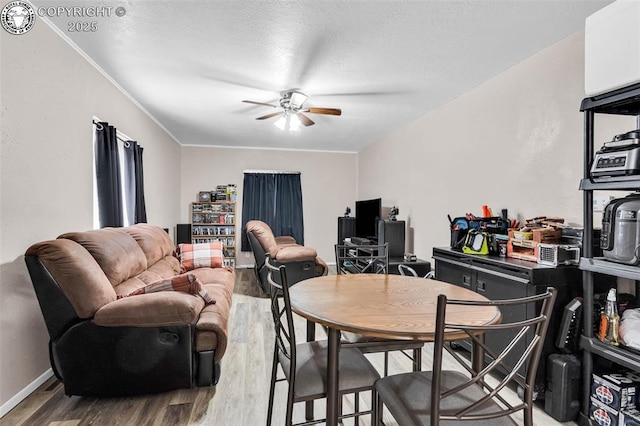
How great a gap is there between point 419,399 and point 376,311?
0.35 metres

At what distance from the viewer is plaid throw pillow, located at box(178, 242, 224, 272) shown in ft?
12.9

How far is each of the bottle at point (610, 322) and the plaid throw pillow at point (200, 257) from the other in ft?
11.5

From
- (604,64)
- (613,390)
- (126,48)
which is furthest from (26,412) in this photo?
(604,64)

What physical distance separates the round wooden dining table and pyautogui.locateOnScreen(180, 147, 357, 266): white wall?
17.0 feet

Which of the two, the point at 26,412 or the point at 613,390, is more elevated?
the point at 613,390

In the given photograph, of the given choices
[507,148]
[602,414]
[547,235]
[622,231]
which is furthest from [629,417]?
[507,148]

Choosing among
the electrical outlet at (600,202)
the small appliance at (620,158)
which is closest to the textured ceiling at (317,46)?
the small appliance at (620,158)

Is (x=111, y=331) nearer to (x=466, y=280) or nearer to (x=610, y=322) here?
(x=466, y=280)

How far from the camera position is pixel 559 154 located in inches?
96.3

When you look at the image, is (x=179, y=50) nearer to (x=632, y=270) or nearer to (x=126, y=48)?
(x=126, y=48)

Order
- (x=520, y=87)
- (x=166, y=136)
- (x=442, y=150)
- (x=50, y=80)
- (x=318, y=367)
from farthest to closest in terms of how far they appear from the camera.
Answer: (x=166, y=136), (x=442, y=150), (x=520, y=87), (x=50, y=80), (x=318, y=367)

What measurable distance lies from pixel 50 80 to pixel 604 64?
3363mm

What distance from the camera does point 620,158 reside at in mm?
1655

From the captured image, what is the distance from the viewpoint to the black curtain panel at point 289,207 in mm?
6879
